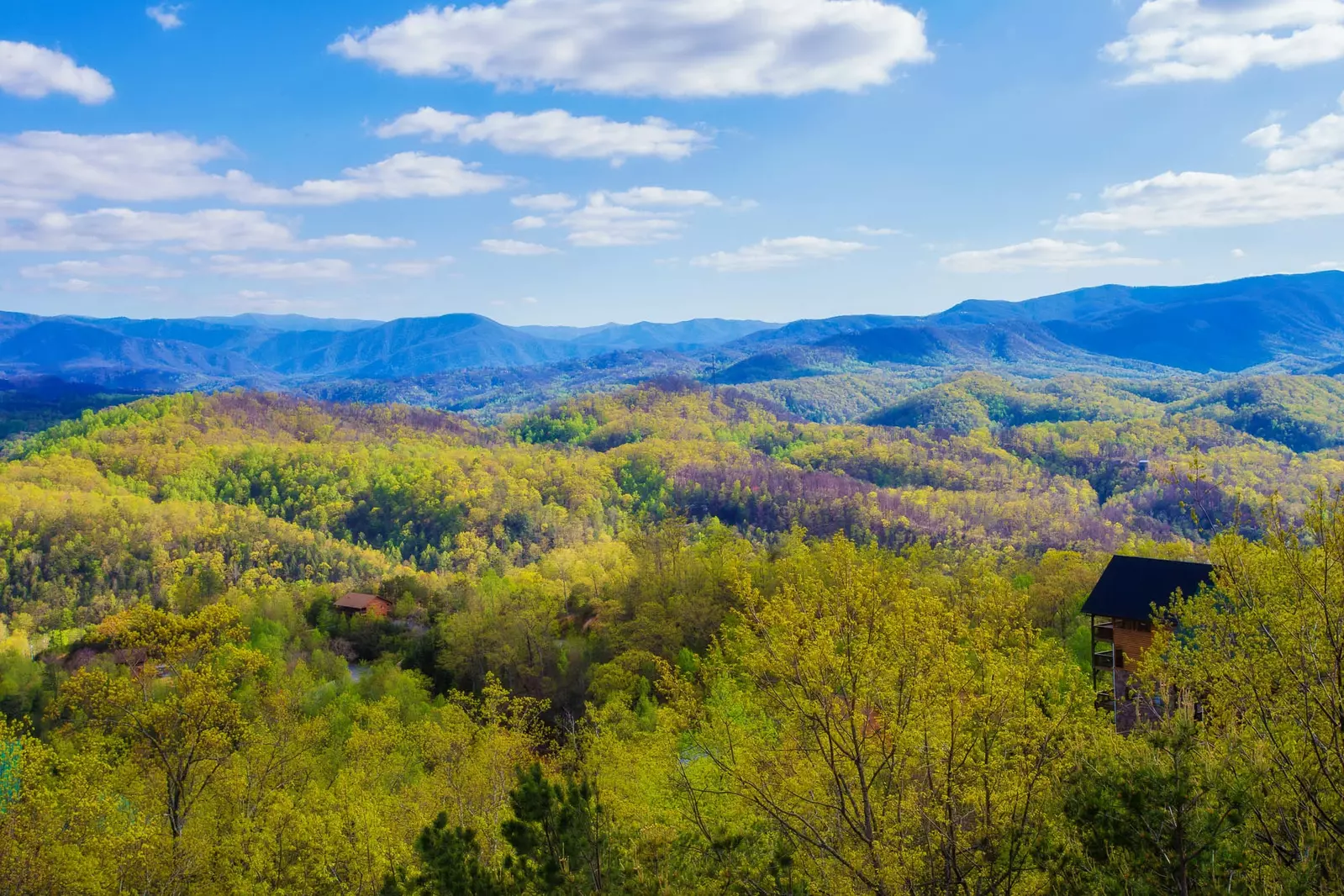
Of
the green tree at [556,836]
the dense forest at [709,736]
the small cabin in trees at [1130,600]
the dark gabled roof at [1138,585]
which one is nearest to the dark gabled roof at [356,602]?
the dense forest at [709,736]

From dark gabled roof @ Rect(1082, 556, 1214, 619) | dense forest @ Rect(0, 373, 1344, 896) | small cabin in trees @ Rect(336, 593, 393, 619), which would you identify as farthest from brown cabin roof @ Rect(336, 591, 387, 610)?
dark gabled roof @ Rect(1082, 556, 1214, 619)

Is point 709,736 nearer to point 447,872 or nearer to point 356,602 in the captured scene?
point 447,872

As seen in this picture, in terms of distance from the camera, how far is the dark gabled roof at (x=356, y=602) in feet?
194

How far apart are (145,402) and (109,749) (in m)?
195

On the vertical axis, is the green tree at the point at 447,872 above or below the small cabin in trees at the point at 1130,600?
above

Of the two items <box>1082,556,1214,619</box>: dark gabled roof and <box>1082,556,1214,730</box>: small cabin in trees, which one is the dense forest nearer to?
<box>1082,556,1214,730</box>: small cabin in trees

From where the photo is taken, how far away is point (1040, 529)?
126875mm

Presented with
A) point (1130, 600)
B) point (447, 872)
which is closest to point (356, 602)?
point (1130, 600)

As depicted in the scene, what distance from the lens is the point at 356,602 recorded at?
5997 centimetres

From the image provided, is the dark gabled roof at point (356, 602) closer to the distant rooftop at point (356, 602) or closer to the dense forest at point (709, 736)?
the distant rooftop at point (356, 602)

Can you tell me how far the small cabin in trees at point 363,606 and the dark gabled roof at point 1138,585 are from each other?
45.3 meters

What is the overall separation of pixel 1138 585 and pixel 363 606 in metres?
49.6

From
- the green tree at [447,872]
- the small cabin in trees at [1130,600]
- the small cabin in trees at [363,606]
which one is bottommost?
the small cabin in trees at [363,606]

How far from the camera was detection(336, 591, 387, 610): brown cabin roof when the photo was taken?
59097 mm
